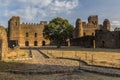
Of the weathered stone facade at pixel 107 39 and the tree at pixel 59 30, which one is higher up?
the tree at pixel 59 30

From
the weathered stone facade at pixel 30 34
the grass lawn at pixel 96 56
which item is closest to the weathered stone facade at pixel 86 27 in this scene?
the weathered stone facade at pixel 30 34

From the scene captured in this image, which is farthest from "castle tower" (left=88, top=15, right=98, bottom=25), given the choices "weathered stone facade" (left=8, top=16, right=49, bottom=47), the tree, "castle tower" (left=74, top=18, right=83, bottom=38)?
the tree

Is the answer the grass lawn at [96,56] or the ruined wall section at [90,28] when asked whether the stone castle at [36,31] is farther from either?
the grass lawn at [96,56]

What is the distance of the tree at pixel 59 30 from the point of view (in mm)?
50188

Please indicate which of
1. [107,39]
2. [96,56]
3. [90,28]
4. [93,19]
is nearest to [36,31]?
[90,28]

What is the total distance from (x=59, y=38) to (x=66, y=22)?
3411mm

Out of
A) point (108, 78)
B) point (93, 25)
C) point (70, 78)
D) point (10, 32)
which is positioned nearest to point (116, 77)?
point (108, 78)

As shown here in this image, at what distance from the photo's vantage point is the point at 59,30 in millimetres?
50719

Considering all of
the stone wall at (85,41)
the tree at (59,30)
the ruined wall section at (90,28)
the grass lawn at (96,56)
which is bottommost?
the grass lawn at (96,56)

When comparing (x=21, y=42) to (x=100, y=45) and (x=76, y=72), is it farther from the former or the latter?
(x=76, y=72)

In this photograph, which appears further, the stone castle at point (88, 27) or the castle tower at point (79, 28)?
the stone castle at point (88, 27)

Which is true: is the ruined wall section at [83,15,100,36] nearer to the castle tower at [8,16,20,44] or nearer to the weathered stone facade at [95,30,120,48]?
the castle tower at [8,16,20,44]

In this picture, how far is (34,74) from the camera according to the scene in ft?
42.9

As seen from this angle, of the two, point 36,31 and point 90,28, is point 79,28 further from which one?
point 36,31
